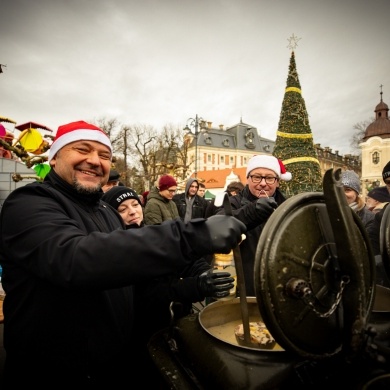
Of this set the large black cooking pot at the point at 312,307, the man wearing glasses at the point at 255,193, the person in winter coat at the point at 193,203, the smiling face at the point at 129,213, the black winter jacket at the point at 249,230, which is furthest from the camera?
the person in winter coat at the point at 193,203

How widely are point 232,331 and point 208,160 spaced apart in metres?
66.8

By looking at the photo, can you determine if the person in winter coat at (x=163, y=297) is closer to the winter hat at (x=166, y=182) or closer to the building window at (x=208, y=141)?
the winter hat at (x=166, y=182)

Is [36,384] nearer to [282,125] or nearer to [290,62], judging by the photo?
[282,125]

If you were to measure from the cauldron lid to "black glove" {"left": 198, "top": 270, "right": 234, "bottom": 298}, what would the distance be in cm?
78

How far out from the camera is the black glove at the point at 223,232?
3.23ft

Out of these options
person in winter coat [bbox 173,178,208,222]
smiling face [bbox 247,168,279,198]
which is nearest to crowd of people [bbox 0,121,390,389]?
smiling face [bbox 247,168,279,198]

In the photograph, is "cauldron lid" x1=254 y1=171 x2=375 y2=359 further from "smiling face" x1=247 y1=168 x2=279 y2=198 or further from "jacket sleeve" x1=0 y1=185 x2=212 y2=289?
"smiling face" x1=247 y1=168 x2=279 y2=198

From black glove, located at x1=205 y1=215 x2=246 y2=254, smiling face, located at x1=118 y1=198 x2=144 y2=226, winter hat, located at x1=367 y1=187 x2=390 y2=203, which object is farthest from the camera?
winter hat, located at x1=367 y1=187 x2=390 y2=203

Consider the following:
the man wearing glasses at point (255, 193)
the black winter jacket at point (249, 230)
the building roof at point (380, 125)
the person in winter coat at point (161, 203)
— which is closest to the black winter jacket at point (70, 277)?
the black winter jacket at point (249, 230)

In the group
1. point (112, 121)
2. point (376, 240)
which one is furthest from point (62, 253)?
point (112, 121)

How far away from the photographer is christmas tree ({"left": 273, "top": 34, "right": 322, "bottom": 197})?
10.2 m

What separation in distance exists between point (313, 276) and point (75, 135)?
5.10 ft

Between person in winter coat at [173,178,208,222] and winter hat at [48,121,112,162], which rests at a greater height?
winter hat at [48,121,112,162]

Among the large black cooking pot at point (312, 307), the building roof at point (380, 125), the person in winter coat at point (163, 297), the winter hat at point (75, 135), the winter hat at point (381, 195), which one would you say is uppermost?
the building roof at point (380, 125)
